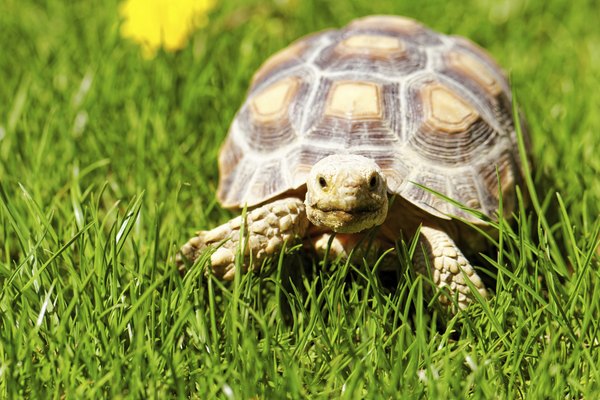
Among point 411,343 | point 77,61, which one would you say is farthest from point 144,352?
point 77,61

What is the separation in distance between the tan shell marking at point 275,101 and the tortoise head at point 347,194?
0.48 m

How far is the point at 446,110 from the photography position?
249 cm

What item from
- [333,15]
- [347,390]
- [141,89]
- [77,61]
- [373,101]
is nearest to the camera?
[347,390]

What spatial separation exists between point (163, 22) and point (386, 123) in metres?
1.67

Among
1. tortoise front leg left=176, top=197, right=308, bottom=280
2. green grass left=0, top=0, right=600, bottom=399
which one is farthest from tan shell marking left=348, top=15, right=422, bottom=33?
tortoise front leg left=176, top=197, right=308, bottom=280

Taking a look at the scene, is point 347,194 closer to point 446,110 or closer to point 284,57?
point 446,110

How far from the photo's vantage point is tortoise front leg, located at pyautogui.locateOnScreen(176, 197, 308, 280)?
2199mm

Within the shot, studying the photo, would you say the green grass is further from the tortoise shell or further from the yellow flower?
the tortoise shell

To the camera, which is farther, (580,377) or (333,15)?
(333,15)

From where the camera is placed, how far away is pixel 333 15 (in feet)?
13.7

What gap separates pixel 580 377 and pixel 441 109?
958 mm

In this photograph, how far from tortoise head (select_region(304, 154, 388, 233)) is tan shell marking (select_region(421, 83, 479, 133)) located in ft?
1.39

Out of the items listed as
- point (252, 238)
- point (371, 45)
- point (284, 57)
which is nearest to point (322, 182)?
point (252, 238)

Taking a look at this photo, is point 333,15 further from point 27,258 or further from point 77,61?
point 27,258
